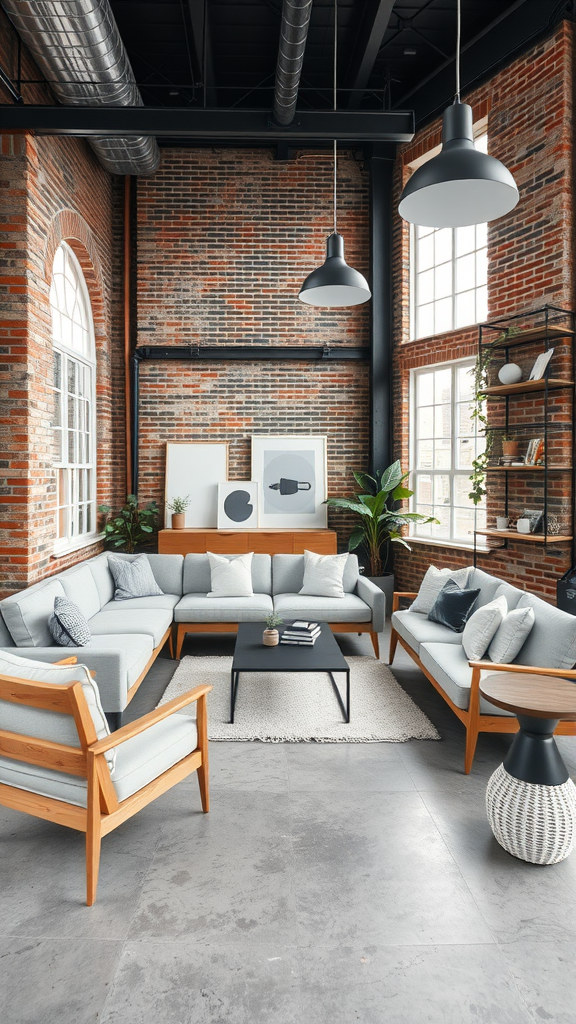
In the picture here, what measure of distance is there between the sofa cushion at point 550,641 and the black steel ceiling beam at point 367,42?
15.2 feet

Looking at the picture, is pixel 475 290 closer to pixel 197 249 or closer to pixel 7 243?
pixel 197 249

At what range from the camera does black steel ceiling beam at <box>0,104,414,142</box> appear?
4738 millimetres

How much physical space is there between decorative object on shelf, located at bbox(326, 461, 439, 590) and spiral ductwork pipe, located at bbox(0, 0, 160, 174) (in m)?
4.20

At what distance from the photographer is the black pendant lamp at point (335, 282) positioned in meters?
4.38

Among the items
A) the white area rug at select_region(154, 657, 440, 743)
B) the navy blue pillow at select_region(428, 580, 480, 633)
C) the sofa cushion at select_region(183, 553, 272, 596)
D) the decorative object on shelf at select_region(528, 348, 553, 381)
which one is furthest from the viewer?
the sofa cushion at select_region(183, 553, 272, 596)

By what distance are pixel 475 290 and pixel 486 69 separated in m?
1.88

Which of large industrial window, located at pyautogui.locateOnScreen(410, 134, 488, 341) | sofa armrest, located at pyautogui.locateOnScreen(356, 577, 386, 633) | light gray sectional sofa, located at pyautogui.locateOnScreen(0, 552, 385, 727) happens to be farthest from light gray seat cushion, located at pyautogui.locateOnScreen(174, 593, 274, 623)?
large industrial window, located at pyautogui.locateOnScreen(410, 134, 488, 341)

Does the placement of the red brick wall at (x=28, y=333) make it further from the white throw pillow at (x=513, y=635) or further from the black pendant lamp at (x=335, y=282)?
the white throw pillow at (x=513, y=635)

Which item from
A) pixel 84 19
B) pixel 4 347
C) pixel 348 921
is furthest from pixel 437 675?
pixel 84 19

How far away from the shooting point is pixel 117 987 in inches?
75.7

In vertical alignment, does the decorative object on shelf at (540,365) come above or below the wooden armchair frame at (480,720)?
above

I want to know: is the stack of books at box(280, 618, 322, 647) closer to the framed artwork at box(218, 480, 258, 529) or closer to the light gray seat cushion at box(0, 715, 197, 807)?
the light gray seat cushion at box(0, 715, 197, 807)

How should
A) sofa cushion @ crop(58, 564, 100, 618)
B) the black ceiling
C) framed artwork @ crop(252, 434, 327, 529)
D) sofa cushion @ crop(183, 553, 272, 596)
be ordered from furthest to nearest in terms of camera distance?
framed artwork @ crop(252, 434, 327, 529) → sofa cushion @ crop(183, 553, 272, 596) → the black ceiling → sofa cushion @ crop(58, 564, 100, 618)

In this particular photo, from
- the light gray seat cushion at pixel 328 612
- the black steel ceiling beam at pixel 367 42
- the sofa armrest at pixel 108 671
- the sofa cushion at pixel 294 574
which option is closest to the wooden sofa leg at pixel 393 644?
the light gray seat cushion at pixel 328 612
